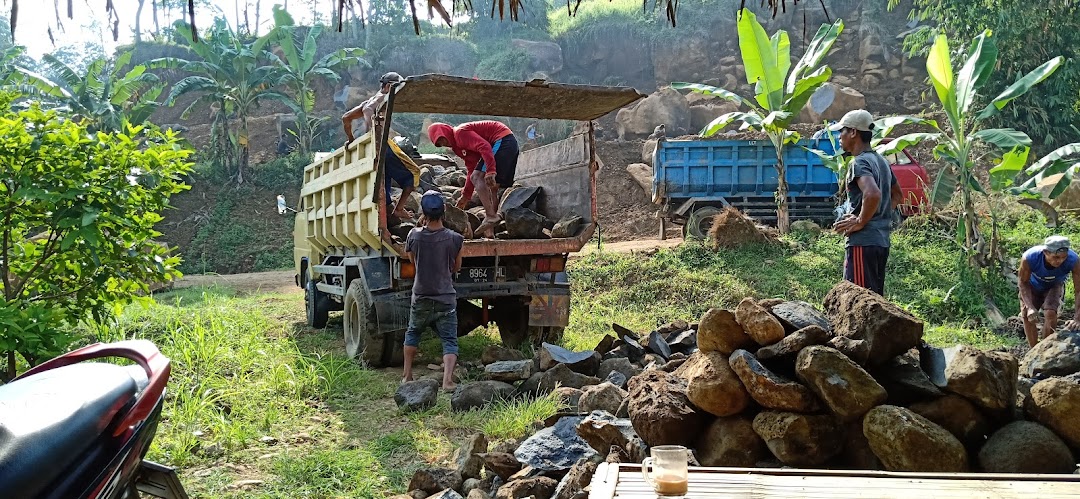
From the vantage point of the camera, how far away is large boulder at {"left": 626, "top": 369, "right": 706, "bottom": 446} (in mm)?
3186

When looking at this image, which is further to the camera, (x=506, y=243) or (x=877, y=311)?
(x=506, y=243)

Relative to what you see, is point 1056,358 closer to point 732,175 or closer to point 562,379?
point 562,379

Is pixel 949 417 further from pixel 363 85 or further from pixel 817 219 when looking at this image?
pixel 363 85

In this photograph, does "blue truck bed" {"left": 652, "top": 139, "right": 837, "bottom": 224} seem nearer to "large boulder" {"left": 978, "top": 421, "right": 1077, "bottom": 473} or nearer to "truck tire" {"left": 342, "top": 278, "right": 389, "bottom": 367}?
"truck tire" {"left": 342, "top": 278, "right": 389, "bottom": 367}

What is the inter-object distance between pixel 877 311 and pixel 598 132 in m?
23.7

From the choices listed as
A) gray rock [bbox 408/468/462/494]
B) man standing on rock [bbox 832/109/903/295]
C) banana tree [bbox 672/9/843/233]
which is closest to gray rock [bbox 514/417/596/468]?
gray rock [bbox 408/468/462/494]

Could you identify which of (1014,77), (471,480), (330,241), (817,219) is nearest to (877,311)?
(471,480)

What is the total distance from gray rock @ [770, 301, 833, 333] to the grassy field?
175 centimetres

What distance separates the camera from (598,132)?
86.4ft

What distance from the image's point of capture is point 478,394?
16.6ft

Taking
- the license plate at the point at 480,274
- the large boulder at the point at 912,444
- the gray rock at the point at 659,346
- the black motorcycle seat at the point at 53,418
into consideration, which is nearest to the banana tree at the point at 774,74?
the license plate at the point at 480,274

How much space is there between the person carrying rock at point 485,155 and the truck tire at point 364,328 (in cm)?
119

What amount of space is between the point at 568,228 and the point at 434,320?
1.74 meters

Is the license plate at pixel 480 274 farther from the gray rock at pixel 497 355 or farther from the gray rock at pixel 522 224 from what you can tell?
the gray rock at pixel 497 355
